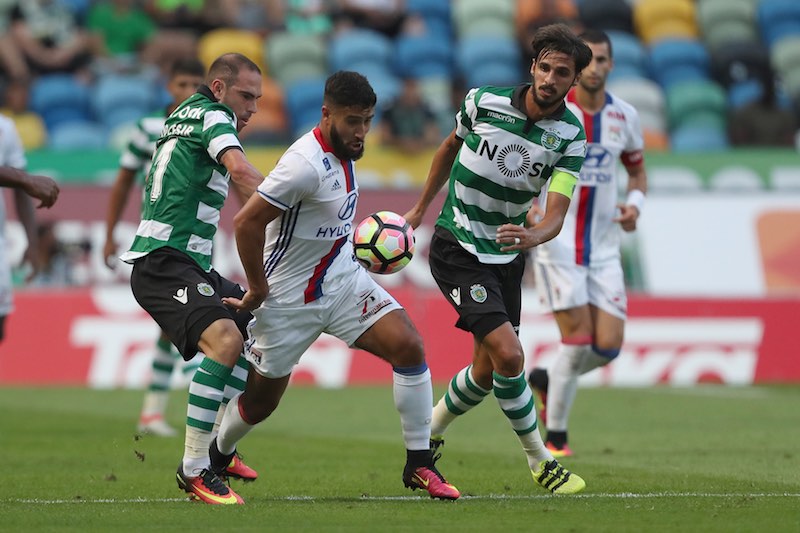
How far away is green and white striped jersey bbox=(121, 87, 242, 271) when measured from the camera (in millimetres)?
7578

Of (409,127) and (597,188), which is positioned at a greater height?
(597,188)

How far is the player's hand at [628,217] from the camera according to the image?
9867 millimetres

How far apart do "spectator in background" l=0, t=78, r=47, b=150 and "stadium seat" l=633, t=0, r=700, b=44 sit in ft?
34.7

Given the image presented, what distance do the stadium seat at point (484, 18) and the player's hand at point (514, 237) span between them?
16.5 metres

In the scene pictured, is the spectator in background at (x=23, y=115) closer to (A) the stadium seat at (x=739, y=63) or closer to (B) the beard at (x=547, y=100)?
(A) the stadium seat at (x=739, y=63)

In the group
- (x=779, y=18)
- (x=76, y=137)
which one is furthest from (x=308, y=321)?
(x=779, y=18)

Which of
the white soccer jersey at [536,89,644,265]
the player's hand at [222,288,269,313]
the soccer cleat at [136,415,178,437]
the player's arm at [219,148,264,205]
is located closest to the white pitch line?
the player's hand at [222,288,269,313]

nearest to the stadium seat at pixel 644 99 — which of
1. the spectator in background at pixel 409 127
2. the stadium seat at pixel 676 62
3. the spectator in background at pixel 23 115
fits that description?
the stadium seat at pixel 676 62

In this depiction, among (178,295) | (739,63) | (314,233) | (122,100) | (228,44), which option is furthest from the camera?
(739,63)

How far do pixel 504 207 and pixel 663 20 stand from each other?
684 inches

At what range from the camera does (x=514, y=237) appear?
749 centimetres

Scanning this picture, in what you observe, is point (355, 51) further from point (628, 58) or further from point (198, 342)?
point (198, 342)

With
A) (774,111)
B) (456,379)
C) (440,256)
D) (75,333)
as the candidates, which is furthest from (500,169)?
(774,111)

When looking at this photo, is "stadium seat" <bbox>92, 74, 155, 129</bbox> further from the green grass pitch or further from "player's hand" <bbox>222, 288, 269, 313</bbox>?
"player's hand" <bbox>222, 288, 269, 313</bbox>
